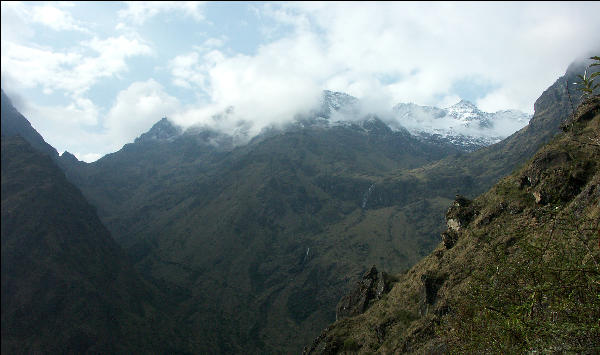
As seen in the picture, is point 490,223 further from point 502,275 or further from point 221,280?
point 221,280

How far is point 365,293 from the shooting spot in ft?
212

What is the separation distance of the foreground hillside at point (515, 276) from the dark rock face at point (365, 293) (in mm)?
2040

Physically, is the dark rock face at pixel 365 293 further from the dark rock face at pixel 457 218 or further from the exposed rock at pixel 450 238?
the dark rock face at pixel 457 218

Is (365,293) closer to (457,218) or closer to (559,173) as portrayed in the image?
(457,218)

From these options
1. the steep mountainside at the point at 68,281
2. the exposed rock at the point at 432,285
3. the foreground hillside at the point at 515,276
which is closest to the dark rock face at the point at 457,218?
the foreground hillside at the point at 515,276

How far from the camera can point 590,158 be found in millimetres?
37781

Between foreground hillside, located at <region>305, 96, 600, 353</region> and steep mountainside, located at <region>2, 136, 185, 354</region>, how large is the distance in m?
77.3

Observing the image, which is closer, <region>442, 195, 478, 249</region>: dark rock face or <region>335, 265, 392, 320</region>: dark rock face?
<region>442, 195, 478, 249</region>: dark rock face

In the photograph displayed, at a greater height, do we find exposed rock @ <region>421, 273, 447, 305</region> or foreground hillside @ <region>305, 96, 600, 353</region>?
foreground hillside @ <region>305, 96, 600, 353</region>

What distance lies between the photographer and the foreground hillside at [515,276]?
12305mm

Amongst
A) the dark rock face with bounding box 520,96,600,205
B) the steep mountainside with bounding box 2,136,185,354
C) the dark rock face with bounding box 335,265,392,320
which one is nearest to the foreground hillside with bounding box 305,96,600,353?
the dark rock face with bounding box 520,96,600,205

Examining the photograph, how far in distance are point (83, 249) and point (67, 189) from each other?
100 ft

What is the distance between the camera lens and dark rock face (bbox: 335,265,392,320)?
61828mm

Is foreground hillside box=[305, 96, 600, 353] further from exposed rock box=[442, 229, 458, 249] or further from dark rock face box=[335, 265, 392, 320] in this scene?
dark rock face box=[335, 265, 392, 320]
